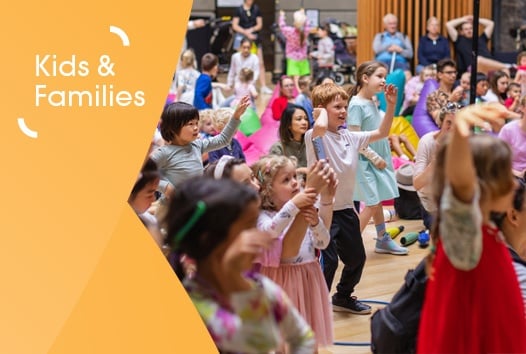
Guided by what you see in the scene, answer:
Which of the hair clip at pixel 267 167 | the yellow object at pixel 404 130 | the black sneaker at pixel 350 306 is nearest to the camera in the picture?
the hair clip at pixel 267 167

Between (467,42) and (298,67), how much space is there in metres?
3.95

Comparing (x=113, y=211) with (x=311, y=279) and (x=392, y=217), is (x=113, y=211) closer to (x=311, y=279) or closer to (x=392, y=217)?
(x=311, y=279)

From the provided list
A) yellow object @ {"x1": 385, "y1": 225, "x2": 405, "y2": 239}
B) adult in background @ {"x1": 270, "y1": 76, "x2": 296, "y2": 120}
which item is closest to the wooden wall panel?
adult in background @ {"x1": 270, "y1": 76, "x2": 296, "y2": 120}

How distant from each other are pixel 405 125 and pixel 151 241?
231 inches

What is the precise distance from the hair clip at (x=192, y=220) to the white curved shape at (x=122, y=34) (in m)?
1.82

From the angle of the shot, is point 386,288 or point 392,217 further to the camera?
point 392,217

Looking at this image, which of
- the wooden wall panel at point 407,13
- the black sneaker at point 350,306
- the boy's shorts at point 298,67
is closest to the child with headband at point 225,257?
the black sneaker at point 350,306

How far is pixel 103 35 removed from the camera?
3.73 metres

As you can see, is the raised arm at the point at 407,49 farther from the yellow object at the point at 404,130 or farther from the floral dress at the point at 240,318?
the floral dress at the point at 240,318

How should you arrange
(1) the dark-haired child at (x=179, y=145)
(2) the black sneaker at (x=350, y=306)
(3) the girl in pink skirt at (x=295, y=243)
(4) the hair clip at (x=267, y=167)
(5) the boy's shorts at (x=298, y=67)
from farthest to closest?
(5) the boy's shorts at (x=298, y=67) < (2) the black sneaker at (x=350, y=306) < (1) the dark-haired child at (x=179, y=145) < (4) the hair clip at (x=267, y=167) < (3) the girl in pink skirt at (x=295, y=243)

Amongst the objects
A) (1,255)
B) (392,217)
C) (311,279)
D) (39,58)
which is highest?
(39,58)

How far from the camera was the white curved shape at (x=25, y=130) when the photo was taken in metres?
3.62

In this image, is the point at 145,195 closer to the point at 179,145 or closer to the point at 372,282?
the point at 179,145

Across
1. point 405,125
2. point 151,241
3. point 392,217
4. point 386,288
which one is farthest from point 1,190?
point 405,125
